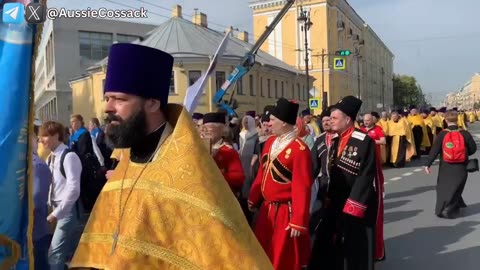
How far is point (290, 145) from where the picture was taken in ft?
15.8

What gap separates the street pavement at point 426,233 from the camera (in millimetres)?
6520

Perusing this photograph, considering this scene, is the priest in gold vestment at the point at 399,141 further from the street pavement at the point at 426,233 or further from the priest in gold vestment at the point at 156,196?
the priest in gold vestment at the point at 156,196

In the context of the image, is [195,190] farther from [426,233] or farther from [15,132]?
[426,233]

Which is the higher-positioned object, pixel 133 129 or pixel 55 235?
pixel 133 129

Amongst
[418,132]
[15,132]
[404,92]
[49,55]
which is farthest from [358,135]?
[404,92]

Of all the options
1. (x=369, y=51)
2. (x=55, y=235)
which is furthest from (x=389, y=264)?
(x=369, y=51)

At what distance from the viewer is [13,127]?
2695 mm

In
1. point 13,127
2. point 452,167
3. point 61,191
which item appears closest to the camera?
point 13,127

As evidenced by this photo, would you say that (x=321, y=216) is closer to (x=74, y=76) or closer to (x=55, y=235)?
(x=55, y=235)

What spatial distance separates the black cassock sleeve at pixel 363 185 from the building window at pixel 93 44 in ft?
145

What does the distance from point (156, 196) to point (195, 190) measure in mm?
162

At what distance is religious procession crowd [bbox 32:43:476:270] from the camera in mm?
2201

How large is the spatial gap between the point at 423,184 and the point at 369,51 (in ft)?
274

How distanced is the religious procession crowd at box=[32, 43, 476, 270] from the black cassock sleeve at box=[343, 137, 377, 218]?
0.4 inches
